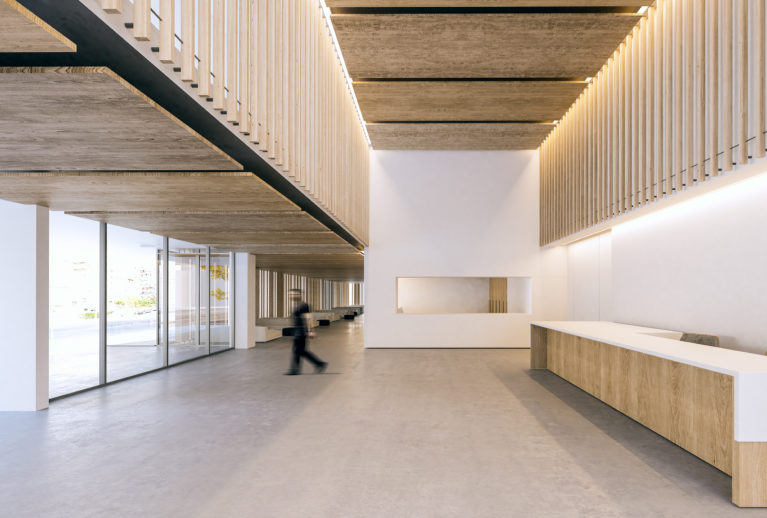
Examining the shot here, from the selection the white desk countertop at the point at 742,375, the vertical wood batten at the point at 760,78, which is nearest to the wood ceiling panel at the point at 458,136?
the vertical wood batten at the point at 760,78

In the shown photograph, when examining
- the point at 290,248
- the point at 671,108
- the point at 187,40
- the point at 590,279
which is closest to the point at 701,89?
the point at 671,108

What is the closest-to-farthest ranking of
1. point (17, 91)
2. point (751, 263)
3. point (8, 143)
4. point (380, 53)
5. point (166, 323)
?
point (17, 91), point (8, 143), point (751, 263), point (380, 53), point (166, 323)

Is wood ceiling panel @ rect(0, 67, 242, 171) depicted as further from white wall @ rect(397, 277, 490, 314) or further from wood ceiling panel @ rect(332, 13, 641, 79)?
white wall @ rect(397, 277, 490, 314)

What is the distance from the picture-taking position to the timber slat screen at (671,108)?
16.6 feet

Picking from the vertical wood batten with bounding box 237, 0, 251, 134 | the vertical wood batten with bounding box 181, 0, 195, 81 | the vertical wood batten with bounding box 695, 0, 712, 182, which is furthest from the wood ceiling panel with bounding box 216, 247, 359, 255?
the vertical wood batten with bounding box 181, 0, 195, 81

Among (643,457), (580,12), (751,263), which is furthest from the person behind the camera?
(580,12)

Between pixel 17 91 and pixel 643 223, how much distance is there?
836 cm

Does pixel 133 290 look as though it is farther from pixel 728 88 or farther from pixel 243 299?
pixel 728 88

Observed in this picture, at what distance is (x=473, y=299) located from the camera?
17531mm

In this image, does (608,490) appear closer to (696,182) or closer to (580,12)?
(696,182)

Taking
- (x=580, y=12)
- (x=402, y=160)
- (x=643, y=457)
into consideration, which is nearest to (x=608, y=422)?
(x=643, y=457)

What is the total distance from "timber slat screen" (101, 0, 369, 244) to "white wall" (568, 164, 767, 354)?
474 centimetres

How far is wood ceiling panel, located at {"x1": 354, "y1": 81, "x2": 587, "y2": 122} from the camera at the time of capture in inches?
375

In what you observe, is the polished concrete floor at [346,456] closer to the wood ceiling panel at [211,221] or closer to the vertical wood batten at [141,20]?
the wood ceiling panel at [211,221]
